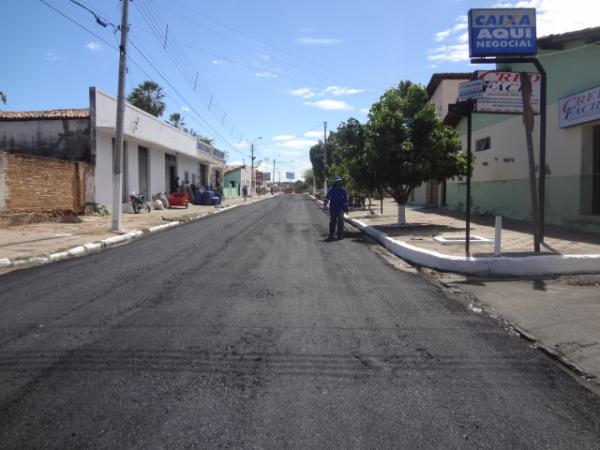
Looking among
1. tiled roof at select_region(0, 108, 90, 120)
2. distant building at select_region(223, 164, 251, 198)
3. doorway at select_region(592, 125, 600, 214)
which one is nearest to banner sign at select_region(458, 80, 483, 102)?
doorway at select_region(592, 125, 600, 214)

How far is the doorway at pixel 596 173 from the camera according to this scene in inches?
516

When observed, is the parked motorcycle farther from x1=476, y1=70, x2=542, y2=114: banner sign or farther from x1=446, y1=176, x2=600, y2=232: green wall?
x1=476, y1=70, x2=542, y2=114: banner sign

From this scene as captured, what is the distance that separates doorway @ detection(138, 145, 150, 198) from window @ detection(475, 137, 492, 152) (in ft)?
58.7

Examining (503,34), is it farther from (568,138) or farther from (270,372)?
(270,372)

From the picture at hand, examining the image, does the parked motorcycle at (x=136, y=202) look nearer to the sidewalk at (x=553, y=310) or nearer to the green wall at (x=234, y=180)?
the sidewalk at (x=553, y=310)

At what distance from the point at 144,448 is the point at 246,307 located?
326cm

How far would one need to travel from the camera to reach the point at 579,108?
13.2 meters

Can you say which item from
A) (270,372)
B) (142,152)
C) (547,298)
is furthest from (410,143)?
(142,152)

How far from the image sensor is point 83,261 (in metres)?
10.3

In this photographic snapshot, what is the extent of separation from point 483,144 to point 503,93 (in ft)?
24.9

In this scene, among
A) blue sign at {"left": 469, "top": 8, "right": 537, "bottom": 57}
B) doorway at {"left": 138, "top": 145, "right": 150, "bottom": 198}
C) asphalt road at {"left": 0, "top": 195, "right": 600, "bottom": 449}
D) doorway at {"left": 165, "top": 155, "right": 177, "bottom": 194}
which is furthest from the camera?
doorway at {"left": 165, "top": 155, "right": 177, "bottom": 194}

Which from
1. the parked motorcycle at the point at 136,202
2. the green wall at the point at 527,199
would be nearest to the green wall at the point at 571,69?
the green wall at the point at 527,199

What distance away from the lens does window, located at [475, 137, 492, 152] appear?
20.2 m

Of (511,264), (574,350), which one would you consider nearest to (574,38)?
(511,264)
